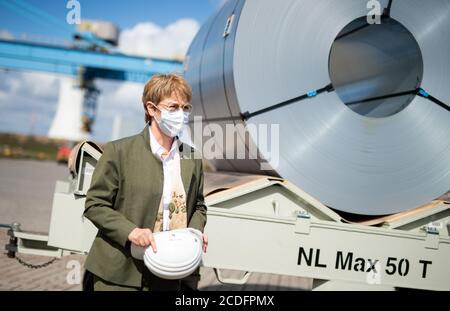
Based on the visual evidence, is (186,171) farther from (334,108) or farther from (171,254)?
(334,108)

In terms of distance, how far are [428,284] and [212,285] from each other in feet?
9.78

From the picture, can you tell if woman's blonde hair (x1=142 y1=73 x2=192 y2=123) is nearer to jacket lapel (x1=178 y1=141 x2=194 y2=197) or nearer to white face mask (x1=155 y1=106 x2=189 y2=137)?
white face mask (x1=155 y1=106 x2=189 y2=137)

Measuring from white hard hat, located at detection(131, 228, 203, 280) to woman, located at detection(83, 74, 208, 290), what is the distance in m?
0.08

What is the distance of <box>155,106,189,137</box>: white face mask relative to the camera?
2199 millimetres

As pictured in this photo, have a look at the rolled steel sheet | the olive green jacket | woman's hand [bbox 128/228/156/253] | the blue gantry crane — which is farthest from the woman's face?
the blue gantry crane

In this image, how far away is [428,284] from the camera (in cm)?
306

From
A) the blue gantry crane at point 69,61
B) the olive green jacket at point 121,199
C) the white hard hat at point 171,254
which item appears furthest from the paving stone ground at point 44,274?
the blue gantry crane at point 69,61

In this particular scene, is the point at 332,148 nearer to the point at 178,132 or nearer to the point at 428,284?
the point at 428,284

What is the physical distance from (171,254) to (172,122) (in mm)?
584

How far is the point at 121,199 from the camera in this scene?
2.17 metres

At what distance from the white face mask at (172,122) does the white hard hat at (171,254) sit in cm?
45

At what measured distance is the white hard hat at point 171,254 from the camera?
1.99 meters

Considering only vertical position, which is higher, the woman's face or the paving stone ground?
the woman's face

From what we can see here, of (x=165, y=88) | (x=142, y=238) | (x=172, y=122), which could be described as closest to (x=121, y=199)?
(x=142, y=238)
